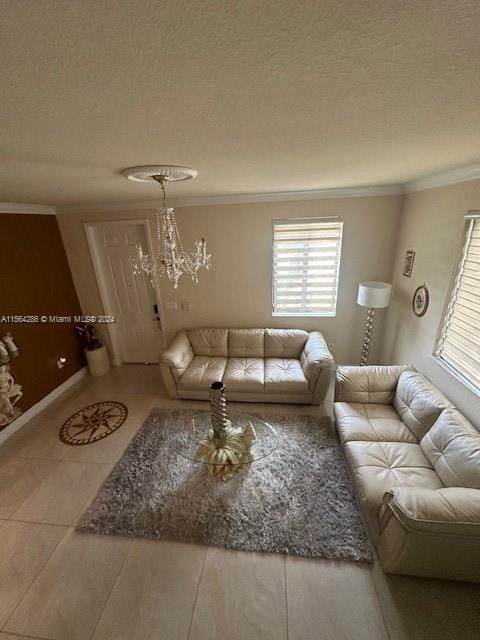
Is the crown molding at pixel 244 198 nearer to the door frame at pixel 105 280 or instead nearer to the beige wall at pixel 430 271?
the door frame at pixel 105 280

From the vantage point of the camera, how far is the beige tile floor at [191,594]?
1453 millimetres

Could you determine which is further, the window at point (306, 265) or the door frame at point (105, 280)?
the door frame at point (105, 280)

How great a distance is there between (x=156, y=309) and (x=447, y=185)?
11.7 ft

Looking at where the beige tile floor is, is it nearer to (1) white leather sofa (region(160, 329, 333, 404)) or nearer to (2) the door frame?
(1) white leather sofa (region(160, 329, 333, 404))

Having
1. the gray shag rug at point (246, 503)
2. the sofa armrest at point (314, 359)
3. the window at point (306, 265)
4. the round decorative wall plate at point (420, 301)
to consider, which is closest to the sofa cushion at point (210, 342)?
the window at point (306, 265)

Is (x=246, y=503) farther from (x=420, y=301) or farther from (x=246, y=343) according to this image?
(x=420, y=301)

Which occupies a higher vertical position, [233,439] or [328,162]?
[328,162]

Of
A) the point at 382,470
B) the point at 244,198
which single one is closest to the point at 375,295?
the point at 382,470

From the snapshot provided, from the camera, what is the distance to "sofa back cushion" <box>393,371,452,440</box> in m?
2.08

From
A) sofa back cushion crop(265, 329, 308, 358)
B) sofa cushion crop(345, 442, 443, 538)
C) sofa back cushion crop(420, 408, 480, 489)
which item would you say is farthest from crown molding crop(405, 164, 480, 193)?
sofa cushion crop(345, 442, 443, 538)

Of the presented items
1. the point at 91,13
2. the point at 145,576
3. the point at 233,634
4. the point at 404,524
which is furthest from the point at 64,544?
the point at 91,13

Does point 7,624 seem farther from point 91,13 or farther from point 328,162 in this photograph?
point 328,162

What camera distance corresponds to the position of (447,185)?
2285 mm

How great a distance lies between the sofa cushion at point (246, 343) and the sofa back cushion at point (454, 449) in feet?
6.51
